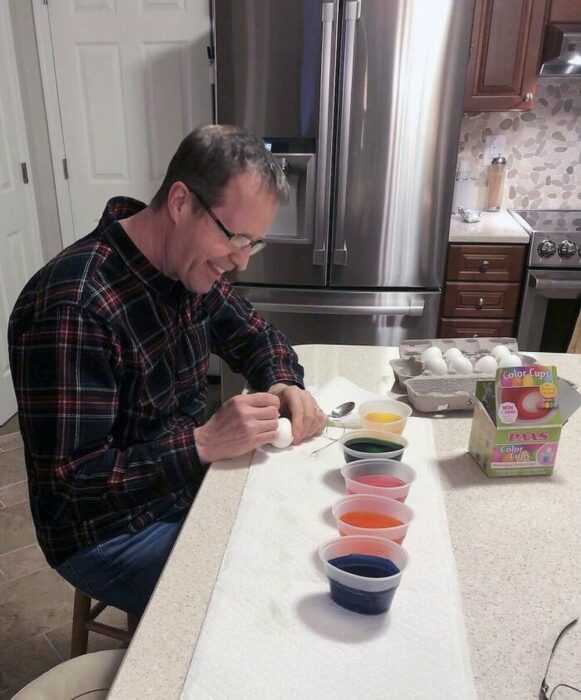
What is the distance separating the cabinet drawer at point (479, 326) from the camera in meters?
2.68

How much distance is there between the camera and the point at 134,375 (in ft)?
3.49

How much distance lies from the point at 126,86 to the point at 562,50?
6.23ft

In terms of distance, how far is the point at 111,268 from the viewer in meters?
1.06

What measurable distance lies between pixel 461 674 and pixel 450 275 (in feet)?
7.04

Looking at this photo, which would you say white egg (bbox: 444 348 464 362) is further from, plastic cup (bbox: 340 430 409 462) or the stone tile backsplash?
the stone tile backsplash

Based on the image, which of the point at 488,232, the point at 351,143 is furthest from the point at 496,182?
the point at 351,143

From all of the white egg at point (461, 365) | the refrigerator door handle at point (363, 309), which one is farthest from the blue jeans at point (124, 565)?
the refrigerator door handle at point (363, 309)

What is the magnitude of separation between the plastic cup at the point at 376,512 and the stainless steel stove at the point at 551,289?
1.98 meters

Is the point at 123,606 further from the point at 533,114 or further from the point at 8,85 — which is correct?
the point at 533,114

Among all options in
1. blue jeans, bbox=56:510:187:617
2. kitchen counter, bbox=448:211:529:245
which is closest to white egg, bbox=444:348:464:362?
blue jeans, bbox=56:510:187:617

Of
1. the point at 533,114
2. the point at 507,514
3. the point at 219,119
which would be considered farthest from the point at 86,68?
the point at 507,514

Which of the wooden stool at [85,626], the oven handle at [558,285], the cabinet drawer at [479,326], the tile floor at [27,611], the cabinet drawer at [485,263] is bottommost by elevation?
the tile floor at [27,611]

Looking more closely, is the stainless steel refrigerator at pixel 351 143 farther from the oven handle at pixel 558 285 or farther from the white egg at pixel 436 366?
the white egg at pixel 436 366

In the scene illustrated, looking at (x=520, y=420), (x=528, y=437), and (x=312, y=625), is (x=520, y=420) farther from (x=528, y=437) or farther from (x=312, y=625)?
(x=312, y=625)
